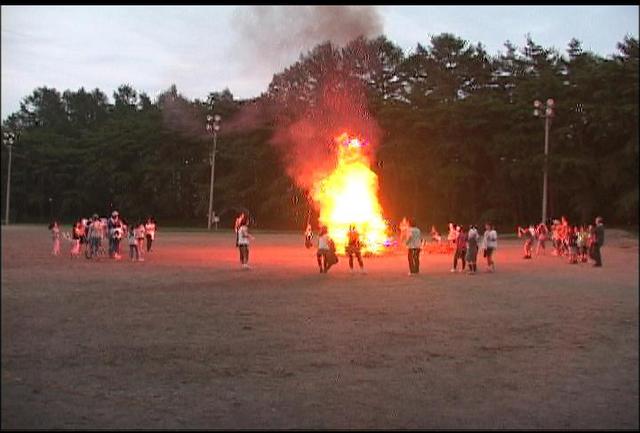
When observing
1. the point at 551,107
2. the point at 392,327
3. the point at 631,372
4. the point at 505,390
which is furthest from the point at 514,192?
the point at 505,390

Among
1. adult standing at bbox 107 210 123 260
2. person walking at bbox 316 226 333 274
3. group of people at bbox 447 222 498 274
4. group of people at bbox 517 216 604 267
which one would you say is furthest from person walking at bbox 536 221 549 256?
person walking at bbox 316 226 333 274

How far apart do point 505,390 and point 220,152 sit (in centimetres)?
345

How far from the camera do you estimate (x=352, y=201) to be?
16969mm

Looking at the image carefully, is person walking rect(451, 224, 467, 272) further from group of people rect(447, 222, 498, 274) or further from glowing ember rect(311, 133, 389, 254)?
glowing ember rect(311, 133, 389, 254)

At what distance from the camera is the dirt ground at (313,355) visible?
9.80ft

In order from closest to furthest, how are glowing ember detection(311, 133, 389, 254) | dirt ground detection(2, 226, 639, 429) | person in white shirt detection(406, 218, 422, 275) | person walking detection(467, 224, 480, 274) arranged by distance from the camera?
dirt ground detection(2, 226, 639, 429), person in white shirt detection(406, 218, 422, 275), person walking detection(467, 224, 480, 274), glowing ember detection(311, 133, 389, 254)

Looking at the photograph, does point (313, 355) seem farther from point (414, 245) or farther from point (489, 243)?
point (489, 243)

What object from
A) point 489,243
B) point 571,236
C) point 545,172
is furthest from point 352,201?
point 545,172

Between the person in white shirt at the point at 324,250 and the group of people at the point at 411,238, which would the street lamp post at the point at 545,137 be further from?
the person in white shirt at the point at 324,250

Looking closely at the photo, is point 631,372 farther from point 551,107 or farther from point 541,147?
point 541,147

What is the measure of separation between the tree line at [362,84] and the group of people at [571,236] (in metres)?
A: 0.19

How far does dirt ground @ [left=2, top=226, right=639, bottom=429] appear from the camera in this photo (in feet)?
9.80

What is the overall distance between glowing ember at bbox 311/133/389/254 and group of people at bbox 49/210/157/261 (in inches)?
221

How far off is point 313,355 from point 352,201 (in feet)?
41.7
